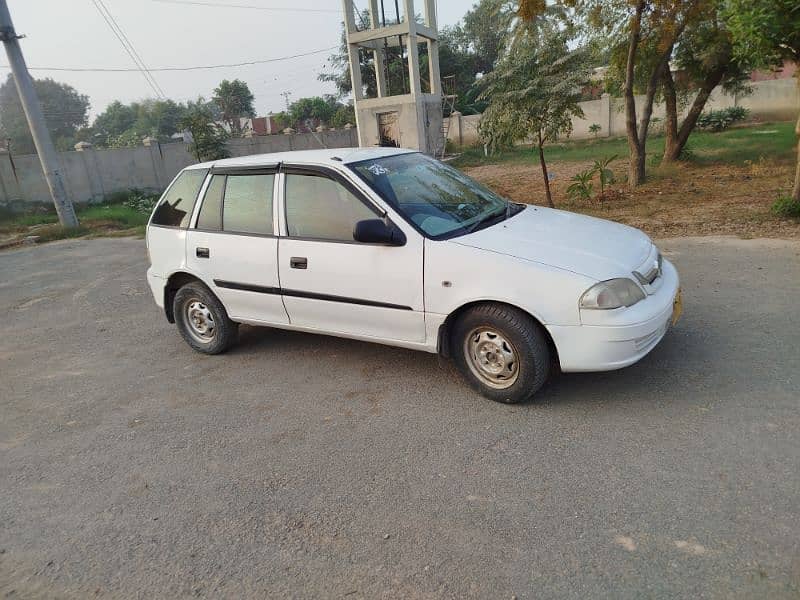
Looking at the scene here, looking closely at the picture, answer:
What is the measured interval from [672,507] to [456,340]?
1.66 metres

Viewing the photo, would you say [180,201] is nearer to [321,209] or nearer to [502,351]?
[321,209]

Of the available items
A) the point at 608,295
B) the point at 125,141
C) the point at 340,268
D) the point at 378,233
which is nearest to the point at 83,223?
the point at 340,268

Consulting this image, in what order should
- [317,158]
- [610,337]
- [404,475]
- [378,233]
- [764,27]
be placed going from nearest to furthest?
1. [404,475]
2. [610,337]
3. [378,233]
4. [317,158]
5. [764,27]

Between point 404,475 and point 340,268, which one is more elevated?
point 340,268

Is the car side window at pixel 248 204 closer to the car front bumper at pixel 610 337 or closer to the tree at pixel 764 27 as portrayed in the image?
the car front bumper at pixel 610 337

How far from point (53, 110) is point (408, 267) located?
85.4m

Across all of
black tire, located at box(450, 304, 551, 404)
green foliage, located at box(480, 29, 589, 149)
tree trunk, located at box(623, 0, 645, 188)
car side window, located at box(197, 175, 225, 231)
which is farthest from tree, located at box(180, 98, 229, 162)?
black tire, located at box(450, 304, 551, 404)

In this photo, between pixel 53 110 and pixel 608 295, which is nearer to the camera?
pixel 608 295

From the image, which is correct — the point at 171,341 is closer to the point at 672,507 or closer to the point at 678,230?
the point at 672,507

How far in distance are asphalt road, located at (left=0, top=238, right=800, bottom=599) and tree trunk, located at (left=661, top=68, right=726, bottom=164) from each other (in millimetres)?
11122

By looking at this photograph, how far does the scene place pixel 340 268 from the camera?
14.1 ft

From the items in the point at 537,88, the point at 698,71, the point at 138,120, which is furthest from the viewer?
the point at 138,120

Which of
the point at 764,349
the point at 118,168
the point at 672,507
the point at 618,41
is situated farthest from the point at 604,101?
the point at 672,507

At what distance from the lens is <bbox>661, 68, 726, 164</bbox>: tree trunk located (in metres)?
14.6
